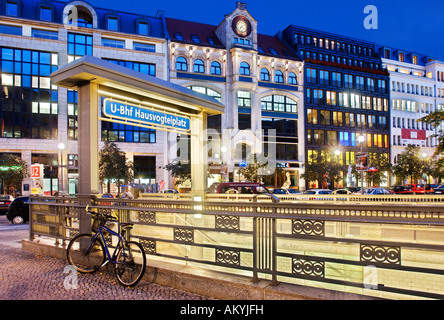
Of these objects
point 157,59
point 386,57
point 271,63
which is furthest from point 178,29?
point 386,57

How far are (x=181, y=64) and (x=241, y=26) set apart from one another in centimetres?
1082

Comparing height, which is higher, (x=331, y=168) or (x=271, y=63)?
(x=271, y=63)

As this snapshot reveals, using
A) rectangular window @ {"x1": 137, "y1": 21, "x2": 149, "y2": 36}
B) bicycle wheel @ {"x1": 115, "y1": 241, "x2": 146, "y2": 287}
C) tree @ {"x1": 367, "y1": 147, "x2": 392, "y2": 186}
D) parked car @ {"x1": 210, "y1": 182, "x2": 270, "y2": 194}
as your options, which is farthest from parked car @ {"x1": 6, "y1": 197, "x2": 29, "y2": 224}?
tree @ {"x1": 367, "y1": 147, "x2": 392, "y2": 186}

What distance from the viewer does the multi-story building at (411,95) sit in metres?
64.9

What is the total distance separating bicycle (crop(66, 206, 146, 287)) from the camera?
587 centimetres

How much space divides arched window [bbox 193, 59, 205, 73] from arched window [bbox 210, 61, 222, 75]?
136 centimetres

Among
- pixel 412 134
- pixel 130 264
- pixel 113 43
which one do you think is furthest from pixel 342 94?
pixel 130 264

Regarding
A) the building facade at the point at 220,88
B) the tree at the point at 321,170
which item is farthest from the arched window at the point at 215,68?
the tree at the point at 321,170

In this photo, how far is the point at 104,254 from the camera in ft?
21.5

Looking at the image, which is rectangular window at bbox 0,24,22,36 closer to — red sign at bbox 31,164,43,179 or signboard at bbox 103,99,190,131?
red sign at bbox 31,164,43,179

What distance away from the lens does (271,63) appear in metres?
52.9

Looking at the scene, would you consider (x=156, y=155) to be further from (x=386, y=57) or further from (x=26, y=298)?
(x=386, y=57)

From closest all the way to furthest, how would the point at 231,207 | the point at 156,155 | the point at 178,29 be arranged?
1. the point at 231,207
2. the point at 156,155
3. the point at 178,29
